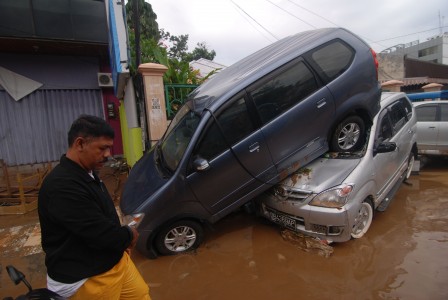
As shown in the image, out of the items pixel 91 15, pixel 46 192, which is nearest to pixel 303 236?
pixel 46 192

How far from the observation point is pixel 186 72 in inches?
275

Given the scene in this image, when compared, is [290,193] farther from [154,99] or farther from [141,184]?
[154,99]

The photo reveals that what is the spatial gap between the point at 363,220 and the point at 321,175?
79cm

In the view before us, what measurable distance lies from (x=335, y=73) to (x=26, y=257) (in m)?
4.93

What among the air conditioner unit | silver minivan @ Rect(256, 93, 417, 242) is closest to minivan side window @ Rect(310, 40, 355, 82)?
silver minivan @ Rect(256, 93, 417, 242)

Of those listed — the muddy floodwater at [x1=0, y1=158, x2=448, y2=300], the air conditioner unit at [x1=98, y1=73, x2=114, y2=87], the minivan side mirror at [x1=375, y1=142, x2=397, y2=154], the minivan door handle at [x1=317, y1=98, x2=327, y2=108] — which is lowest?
the muddy floodwater at [x1=0, y1=158, x2=448, y2=300]

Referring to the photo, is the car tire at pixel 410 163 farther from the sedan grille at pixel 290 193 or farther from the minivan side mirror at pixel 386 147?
the sedan grille at pixel 290 193

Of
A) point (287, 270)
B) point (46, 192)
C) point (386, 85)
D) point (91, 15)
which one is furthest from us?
point (386, 85)

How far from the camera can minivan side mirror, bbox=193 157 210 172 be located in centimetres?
310

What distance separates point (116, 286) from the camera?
163cm

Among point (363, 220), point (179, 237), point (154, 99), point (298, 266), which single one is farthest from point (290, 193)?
point (154, 99)

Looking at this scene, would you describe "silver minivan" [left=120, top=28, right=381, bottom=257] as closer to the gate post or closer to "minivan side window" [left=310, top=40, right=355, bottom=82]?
"minivan side window" [left=310, top=40, right=355, bottom=82]

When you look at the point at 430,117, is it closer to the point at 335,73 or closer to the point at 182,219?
→ the point at 335,73

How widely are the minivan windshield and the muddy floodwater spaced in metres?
1.23
